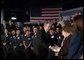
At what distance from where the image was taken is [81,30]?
322 centimetres

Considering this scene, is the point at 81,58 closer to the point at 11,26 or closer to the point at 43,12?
the point at 11,26

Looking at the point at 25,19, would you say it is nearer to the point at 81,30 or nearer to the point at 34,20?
the point at 34,20

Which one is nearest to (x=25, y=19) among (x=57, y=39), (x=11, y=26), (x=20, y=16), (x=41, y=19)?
(x=20, y=16)

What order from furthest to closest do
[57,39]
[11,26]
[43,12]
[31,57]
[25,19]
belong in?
[25,19] → [43,12] → [11,26] → [57,39] → [31,57]

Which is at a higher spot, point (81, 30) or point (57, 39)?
point (81, 30)

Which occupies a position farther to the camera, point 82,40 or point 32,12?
point 32,12

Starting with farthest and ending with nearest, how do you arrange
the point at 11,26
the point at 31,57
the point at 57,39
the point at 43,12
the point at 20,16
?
the point at 20,16
the point at 43,12
the point at 11,26
the point at 57,39
the point at 31,57

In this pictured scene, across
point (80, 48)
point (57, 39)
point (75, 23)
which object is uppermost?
point (75, 23)

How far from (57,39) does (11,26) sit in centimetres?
447

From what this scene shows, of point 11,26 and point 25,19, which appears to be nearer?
point 11,26

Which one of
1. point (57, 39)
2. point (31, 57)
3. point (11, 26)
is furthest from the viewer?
point (11, 26)

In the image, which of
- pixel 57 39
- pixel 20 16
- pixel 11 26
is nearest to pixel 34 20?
pixel 11 26

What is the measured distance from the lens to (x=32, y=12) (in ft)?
45.6

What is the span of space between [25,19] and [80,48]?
12466mm
